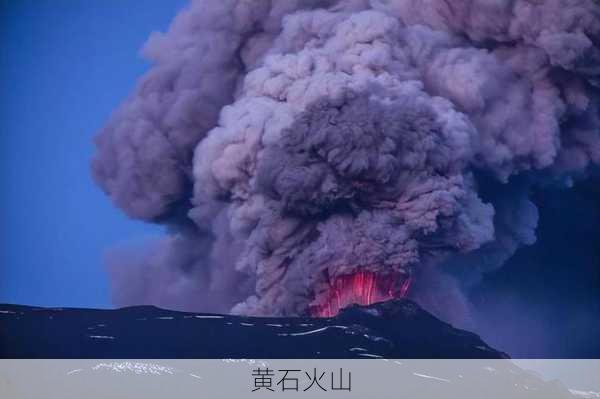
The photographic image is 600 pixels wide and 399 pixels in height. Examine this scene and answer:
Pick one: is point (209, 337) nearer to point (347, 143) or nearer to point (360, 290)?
point (360, 290)

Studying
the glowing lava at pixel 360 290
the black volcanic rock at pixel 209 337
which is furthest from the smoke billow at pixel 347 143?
the black volcanic rock at pixel 209 337

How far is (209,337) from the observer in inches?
305

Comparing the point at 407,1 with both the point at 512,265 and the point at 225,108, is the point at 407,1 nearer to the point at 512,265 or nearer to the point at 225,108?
the point at 225,108

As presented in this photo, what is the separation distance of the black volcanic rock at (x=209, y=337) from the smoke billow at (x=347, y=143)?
310 mm

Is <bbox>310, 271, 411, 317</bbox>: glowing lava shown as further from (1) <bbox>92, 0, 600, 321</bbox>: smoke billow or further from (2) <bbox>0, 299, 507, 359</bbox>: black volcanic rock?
(2) <bbox>0, 299, 507, 359</bbox>: black volcanic rock

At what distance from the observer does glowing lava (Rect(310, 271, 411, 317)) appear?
852cm

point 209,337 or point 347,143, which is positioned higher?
point 347,143

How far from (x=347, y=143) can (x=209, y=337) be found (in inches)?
87.0

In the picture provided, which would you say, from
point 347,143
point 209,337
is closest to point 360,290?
point 347,143

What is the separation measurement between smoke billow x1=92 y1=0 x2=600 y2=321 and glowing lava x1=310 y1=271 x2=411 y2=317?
0.18 feet

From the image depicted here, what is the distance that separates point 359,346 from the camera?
777cm

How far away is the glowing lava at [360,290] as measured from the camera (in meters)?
8.52
